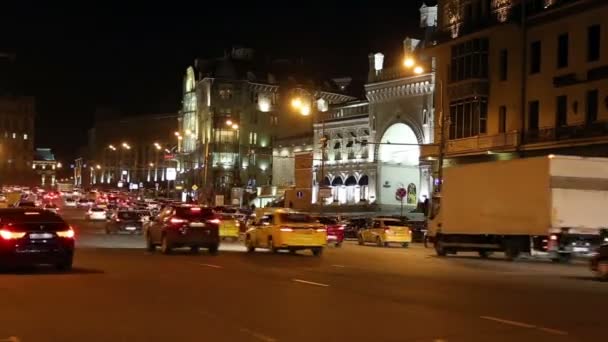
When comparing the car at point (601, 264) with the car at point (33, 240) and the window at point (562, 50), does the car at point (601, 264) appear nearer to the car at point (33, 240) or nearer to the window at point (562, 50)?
the car at point (33, 240)

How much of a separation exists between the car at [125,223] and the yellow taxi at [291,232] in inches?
762

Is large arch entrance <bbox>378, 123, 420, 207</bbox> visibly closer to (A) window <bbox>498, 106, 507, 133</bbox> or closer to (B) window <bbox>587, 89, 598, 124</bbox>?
(A) window <bbox>498, 106, 507, 133</bbox>

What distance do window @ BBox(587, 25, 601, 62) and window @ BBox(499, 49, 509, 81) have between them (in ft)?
22.4

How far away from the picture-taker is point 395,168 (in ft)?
256

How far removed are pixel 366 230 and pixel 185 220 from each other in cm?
1832

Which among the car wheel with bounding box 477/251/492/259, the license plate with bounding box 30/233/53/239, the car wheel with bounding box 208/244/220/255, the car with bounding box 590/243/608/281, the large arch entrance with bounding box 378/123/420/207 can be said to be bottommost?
the car wheel with bounding box 477/251/492/259

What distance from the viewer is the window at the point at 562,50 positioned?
47656 mm

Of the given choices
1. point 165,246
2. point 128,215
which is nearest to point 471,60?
point 128,215

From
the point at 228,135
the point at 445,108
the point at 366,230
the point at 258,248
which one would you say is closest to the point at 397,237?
the point at 366,230

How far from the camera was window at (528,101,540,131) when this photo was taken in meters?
50.2

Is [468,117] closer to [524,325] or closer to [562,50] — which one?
[562,50]

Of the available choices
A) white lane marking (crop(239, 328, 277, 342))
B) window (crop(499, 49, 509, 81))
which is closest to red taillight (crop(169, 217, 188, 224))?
white lane marking (crop(239, 328, 277, 342))

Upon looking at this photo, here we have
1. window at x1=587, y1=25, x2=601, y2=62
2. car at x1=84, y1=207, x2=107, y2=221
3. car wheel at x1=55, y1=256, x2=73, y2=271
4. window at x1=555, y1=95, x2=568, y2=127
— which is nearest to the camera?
car wheel at x1=55, y1=256, x2=73, y2=271

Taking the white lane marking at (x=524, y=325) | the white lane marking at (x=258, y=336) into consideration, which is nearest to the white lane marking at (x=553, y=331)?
the white lane marking at (x=524, y=325)
